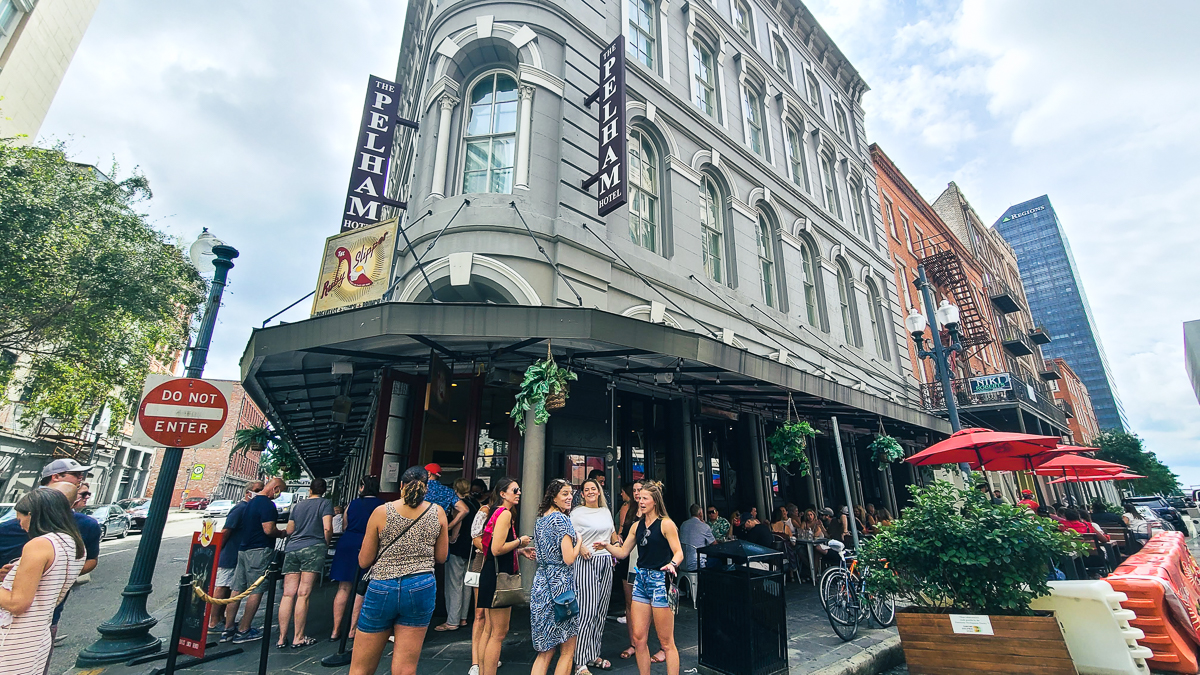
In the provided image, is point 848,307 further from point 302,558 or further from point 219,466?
point 219,466

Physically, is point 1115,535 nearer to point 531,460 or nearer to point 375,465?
point 531,460

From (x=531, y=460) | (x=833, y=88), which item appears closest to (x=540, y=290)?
(x=531, y=460)

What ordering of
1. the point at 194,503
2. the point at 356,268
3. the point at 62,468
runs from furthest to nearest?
the point at 194,503
the point at 356,268
the point at 62,468

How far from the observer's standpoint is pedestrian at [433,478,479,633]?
21.1ft

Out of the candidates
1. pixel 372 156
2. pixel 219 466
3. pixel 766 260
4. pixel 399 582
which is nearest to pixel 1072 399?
pixel 766 260

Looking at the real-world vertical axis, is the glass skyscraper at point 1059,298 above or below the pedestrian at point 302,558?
above

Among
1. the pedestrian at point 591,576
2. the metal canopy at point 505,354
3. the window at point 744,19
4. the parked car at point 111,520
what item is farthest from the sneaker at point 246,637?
the parked car at point 111,520

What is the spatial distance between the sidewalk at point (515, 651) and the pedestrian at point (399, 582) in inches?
68.8

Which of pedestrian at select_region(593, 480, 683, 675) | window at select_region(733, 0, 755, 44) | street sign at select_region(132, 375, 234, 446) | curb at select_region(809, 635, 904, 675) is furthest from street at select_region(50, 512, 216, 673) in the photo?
window at select_region(733, 0, 755, 44)

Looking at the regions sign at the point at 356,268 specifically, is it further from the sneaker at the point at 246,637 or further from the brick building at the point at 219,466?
the brick building at the point at 219,466

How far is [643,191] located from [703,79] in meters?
5.66

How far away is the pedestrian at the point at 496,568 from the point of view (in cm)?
459

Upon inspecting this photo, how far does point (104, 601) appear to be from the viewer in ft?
31.6

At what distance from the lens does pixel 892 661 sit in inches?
243
